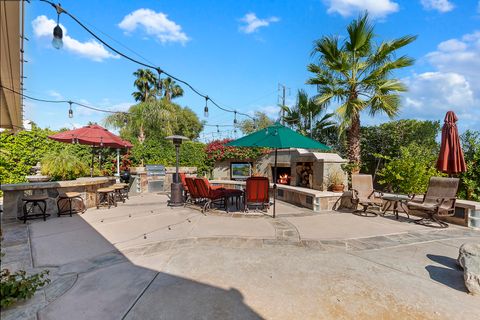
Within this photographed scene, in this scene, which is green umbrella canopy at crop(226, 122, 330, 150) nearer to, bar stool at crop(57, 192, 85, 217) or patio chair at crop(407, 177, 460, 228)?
patio chair at crop(407, 177, 460, 228)

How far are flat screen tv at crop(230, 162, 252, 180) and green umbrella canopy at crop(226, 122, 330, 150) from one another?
685cm

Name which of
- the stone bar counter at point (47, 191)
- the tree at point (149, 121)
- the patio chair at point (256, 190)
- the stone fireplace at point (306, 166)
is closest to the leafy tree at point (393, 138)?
the stone fireplace at point (306, 166)

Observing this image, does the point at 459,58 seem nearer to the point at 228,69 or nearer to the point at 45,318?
the point at 228,69

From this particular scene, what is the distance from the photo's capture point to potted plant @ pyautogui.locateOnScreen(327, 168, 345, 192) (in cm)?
768

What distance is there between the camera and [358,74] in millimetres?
8562

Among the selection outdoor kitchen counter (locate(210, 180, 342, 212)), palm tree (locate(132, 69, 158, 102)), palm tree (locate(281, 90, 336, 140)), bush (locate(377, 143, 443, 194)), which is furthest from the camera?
palm tree (locate(132, 69, 158, 102))

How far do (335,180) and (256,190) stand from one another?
9.60ft

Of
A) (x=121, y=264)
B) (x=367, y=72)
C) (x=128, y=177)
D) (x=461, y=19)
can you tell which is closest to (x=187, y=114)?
(x=128, y=177)

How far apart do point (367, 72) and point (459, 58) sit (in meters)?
11.7

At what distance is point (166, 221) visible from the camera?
18.6 feet

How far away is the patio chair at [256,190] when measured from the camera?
21.1 ft

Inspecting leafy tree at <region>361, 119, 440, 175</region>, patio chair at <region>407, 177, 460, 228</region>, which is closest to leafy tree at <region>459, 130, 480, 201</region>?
patio chair at <region>407, 177, 460, 228</region>

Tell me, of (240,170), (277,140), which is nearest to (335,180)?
(277,140)

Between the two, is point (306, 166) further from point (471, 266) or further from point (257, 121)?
point (257, 121)
